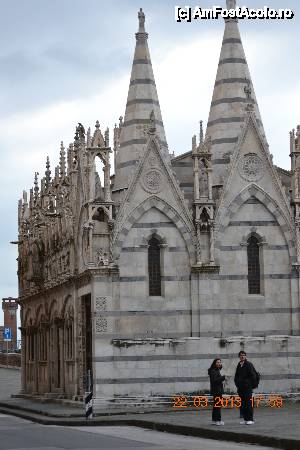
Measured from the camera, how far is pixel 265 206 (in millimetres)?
36344

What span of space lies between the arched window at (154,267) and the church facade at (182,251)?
0.11 feet

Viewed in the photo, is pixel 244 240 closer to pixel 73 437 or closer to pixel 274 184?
pixel 274 184

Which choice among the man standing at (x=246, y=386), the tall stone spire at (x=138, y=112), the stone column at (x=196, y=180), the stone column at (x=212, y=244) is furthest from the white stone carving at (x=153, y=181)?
the man standing at (x=246, y=386)

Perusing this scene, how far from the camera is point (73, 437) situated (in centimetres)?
2420

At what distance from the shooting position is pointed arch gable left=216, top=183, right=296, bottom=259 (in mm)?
36188

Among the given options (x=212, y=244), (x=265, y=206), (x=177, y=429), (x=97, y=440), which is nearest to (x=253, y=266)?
(x=212, y=244)

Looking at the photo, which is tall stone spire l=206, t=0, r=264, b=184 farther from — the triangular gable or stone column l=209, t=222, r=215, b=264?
stone column l=209, t=222, r=215, b=264

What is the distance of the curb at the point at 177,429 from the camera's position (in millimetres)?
20667

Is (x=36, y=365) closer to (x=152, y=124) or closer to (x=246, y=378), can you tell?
(x=152, y=124)

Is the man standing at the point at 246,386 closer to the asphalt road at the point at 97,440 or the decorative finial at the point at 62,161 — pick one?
the asphalt road at the point at 97,440

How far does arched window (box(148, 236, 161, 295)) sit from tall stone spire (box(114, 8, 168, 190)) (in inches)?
104

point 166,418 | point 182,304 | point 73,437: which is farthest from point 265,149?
point 73,437

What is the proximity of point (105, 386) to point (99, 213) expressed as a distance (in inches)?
228
